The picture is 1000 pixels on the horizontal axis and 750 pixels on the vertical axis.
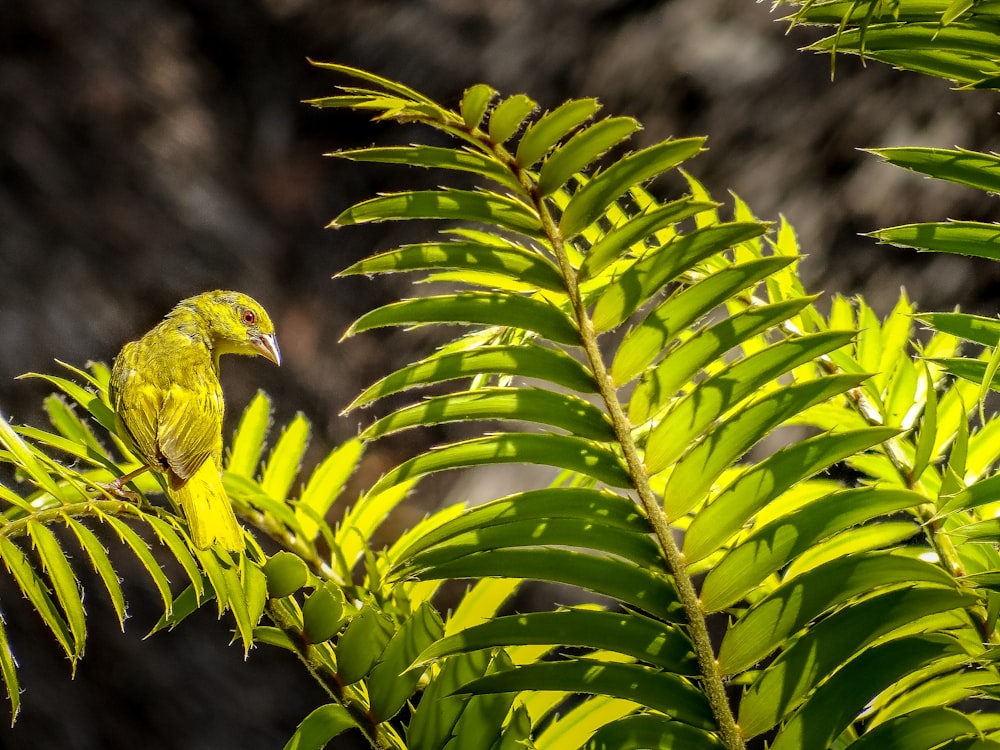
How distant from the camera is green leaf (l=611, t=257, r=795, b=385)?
343 mm

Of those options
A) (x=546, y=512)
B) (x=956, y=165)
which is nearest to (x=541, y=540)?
(x=546, y=512)

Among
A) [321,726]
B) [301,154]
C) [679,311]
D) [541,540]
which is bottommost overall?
[321,726]

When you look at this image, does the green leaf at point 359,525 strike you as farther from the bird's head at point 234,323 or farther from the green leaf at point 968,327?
the green leaf at point 968,327

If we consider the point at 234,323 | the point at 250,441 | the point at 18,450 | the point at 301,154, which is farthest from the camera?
the point at 301,154

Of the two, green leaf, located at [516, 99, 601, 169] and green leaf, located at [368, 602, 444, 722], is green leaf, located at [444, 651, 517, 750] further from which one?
green leaf, located at [516, 99, 601, 169]

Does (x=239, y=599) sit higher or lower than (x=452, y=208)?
lower

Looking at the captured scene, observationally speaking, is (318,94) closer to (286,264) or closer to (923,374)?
(286,264)

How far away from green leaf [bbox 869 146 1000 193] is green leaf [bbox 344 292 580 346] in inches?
5.8

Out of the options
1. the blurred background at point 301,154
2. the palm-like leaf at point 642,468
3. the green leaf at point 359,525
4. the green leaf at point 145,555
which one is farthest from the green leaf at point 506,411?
the blurred background at point 301,154

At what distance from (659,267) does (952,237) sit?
13cm

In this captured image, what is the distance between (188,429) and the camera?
35 centimetres

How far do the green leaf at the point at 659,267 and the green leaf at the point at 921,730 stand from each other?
0.61 feet

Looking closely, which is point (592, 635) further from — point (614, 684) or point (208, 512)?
point (208, 512)

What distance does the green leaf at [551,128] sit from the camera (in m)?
0.34
